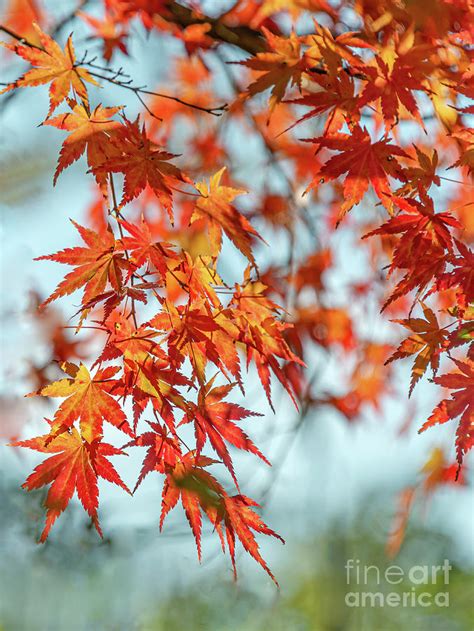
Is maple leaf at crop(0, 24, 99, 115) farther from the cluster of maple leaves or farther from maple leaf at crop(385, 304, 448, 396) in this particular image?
maple leaf at crop(385, 304, 448, 396)

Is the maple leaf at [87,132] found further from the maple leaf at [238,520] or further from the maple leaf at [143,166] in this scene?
the maple leaf at [238,520]

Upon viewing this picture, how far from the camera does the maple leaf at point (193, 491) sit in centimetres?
112

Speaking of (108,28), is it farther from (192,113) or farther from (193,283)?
(193,283)

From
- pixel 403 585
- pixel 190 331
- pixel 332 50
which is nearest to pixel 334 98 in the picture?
pixel 332 50

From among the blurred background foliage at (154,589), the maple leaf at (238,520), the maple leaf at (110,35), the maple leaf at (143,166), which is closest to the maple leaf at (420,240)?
the maple leaf at (143,166)

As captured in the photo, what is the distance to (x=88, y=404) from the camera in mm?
1080

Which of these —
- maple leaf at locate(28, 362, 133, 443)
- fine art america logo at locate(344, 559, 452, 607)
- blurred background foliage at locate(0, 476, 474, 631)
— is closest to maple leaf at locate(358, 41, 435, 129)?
maple leaf at locate(28, 362, 133, 443)

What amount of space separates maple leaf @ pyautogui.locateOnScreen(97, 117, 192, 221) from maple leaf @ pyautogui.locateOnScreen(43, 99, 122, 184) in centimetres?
2

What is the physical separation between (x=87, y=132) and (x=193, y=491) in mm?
597

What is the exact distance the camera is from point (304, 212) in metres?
2.72

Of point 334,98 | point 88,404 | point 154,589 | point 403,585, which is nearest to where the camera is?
point 88,404

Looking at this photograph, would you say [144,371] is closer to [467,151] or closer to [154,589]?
[467,151]

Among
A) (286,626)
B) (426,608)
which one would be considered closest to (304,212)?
(286,626)

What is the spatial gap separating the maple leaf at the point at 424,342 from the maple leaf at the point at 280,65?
455mm
